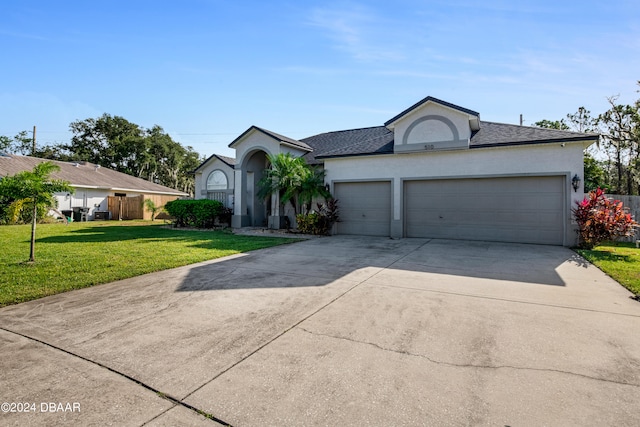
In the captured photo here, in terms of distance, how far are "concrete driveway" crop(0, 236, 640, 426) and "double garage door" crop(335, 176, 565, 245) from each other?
5.51 m

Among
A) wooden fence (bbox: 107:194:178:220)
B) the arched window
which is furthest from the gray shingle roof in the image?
wooden fence (bbox: 107:194:178:220)

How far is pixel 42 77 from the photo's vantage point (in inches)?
612

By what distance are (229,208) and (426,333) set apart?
16.1 meters

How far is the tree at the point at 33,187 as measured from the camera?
6.87 metres

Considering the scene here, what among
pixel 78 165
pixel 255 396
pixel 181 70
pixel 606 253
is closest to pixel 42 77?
pixel 181 70

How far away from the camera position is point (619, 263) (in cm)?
739

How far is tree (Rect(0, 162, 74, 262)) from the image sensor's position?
687 centimetres

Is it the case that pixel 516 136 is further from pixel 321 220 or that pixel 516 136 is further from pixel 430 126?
pixel 321 220

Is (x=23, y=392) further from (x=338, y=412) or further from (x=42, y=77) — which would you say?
(x=42, y=77)

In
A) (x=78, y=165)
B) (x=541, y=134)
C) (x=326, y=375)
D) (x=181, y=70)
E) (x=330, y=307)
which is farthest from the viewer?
(x=78, y=165)

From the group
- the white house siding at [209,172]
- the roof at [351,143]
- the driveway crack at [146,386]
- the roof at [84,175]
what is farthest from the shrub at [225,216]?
the driveway crack at [146,386]

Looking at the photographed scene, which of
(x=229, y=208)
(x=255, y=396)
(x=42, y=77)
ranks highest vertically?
(x=42, y=77)

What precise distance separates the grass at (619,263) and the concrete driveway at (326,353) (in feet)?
1.08

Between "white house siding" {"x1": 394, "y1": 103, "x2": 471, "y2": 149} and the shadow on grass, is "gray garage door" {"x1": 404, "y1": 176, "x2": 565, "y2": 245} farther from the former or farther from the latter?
the shadow on grass
